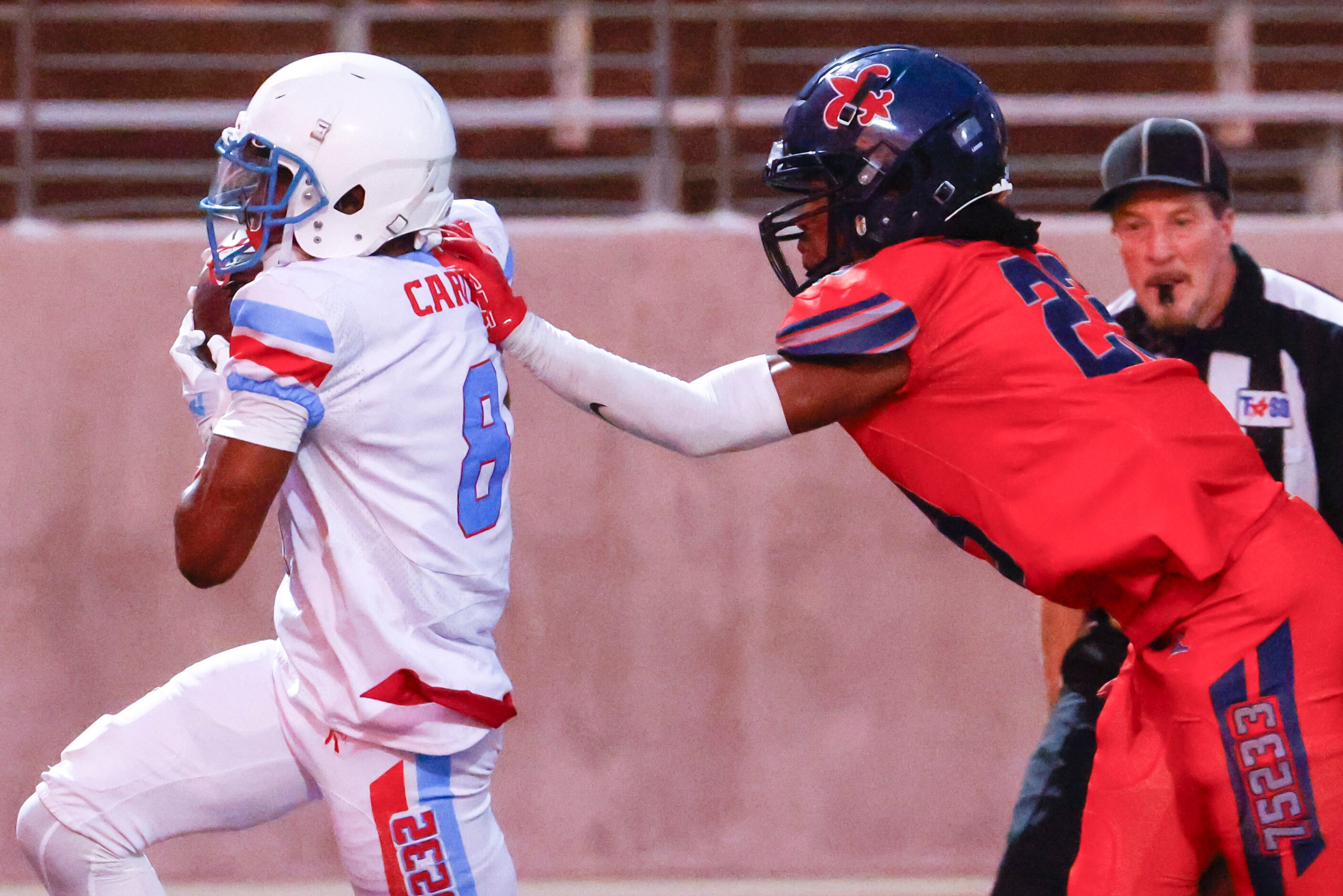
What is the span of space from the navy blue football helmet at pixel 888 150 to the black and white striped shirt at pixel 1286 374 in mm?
830

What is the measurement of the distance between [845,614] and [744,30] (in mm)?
3096

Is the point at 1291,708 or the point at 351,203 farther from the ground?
the point at 351,203

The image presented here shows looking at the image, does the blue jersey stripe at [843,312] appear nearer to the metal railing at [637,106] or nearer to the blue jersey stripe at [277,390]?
the blue jersey stripe at [277,390]

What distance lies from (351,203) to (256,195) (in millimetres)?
140

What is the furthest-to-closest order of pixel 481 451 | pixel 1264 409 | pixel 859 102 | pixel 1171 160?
pixel 1171 160 → pixel 1264 409 → pixel 859 102 → pixel 481 451

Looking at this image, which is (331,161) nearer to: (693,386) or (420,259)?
(420,259)

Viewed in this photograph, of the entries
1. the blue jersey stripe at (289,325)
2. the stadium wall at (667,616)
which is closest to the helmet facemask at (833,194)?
the blue jersey stripe at (289,325)

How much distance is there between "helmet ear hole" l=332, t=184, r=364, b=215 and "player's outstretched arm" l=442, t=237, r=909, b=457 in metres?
0.17

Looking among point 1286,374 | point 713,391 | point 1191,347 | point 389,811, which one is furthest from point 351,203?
point 1286,374

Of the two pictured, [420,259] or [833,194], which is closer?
[420,259]

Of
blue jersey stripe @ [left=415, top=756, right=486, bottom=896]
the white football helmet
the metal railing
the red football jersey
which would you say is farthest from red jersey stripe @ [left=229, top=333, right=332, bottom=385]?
the metal railing

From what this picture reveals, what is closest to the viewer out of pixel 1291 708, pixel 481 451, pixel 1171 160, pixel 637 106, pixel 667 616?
pixel 1291 708

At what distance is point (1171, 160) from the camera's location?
10.0 ft

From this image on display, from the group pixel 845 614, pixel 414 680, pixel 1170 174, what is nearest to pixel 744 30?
pixel 845 614
